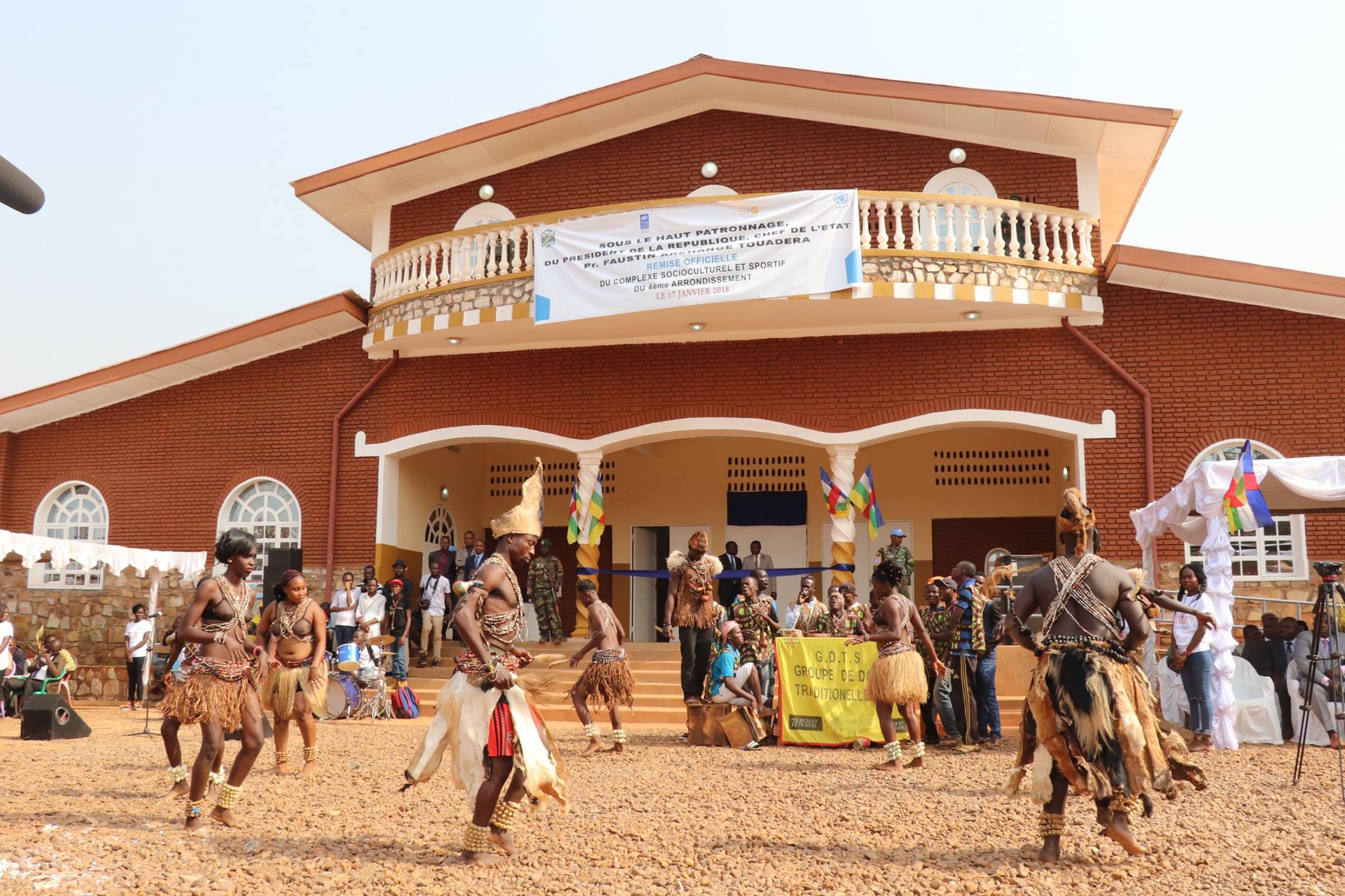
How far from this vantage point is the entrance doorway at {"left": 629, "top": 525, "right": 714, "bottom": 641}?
19281mm

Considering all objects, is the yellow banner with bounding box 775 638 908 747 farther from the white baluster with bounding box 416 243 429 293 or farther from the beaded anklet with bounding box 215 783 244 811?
the white baluster with bounding box 416 243 429 293

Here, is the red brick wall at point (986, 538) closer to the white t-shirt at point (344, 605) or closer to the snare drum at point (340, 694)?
the white t-shirt at point (344, 605)

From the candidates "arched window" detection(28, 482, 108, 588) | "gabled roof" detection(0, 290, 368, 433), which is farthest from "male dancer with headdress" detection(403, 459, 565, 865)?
"arched window" detection(28, 482, 108, 588)

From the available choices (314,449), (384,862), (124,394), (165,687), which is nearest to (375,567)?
(314,449)

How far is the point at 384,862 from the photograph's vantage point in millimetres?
5520

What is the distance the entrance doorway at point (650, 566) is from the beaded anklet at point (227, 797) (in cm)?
1274

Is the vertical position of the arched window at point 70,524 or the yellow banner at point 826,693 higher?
the arched window at point 70,524

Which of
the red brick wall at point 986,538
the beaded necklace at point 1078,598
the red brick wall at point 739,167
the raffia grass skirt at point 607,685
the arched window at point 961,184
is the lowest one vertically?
the raffia grass skirt at point 607,685

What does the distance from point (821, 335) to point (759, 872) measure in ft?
35.9

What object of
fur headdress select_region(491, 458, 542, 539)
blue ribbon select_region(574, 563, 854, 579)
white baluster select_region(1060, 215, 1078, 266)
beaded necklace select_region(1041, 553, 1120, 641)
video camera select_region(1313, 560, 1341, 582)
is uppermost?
white baluster select_region(1060, 215, 1078, 266)

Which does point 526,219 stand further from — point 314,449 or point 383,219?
point 314,449

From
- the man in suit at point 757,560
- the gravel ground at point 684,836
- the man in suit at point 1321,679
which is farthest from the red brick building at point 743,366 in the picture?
the gravel ground at point 684,836

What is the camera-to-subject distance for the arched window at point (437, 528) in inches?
721

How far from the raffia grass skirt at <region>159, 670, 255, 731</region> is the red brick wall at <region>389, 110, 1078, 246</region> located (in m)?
11.0
